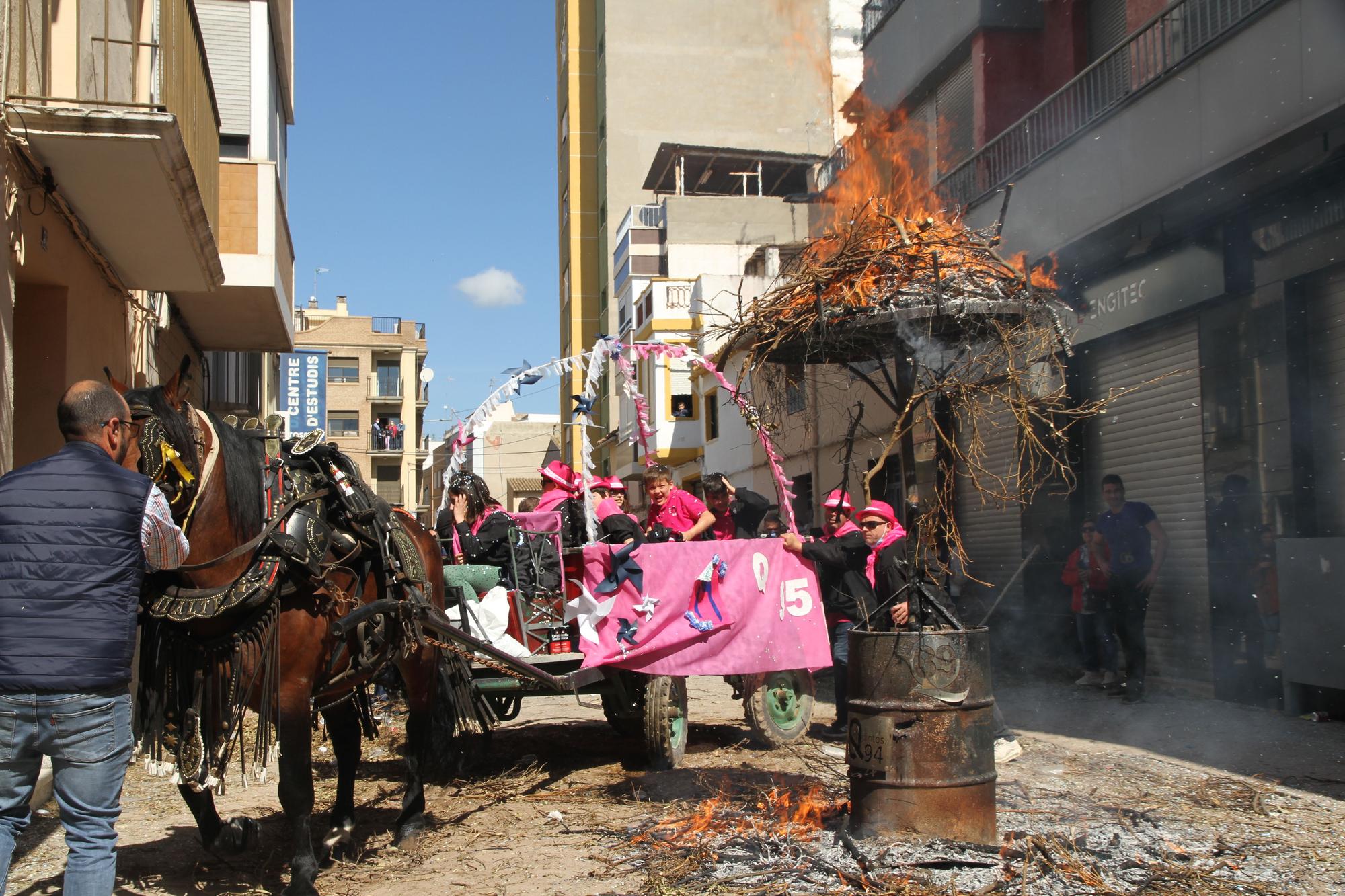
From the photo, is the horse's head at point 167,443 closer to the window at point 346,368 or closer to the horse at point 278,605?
the horse at point 278,605

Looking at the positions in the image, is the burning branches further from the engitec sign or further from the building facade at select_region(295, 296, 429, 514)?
the building facade at select_region(295, 296, 429, 514)

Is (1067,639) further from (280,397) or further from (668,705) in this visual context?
(280,397)

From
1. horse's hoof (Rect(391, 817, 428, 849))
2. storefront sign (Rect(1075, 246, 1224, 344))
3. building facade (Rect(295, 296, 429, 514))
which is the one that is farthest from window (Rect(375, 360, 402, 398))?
horse's hoof (Rect(391, 817, 428, 849))

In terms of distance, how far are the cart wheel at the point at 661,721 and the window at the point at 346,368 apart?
61911 mm

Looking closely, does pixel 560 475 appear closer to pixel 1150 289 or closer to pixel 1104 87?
pixel 1150 289

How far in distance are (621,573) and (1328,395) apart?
18.7 feet

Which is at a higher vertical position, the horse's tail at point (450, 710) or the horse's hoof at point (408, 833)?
the horse's tail at point (450, 710)

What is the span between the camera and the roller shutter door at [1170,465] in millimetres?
10062

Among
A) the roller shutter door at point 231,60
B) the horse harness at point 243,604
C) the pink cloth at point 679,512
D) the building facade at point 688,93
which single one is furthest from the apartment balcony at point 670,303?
the horse harness at point 243,604

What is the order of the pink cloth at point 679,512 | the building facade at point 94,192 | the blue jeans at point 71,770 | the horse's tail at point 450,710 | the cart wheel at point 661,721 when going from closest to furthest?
the blue jeans at point 71,770
the horse's tail at point 450,710
the building facade at point 94,192
the cart wheel at point 661,721
the pink cloth at point 679,512

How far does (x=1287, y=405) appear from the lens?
8.89 m

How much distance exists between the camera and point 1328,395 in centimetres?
856

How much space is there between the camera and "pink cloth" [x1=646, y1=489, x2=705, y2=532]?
906 cm

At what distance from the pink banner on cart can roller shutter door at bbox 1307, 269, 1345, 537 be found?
4.11 m
